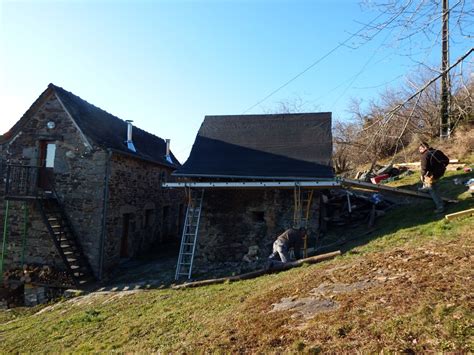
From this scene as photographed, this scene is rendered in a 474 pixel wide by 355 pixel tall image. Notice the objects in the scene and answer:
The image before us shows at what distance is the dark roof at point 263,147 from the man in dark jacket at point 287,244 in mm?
1857

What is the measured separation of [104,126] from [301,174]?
8.74 metres

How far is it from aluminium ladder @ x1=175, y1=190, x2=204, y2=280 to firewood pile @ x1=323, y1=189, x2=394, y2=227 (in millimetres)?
4230

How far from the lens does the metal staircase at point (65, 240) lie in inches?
462

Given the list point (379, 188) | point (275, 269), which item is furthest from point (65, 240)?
point (379, 188)

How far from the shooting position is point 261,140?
13.0 meters

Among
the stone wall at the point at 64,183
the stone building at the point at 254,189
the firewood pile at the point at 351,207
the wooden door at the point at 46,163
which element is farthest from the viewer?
the wooden door at the point at 46,163

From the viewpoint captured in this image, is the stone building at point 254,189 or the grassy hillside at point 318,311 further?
the stone building at point 254,189

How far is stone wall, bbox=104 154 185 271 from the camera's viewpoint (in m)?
13.3

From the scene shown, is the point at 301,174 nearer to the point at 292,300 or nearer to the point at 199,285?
the point at 199,285

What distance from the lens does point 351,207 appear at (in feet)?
41.6

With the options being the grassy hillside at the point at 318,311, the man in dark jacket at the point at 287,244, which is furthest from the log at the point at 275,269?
the grassy hillside at the point at 318,311

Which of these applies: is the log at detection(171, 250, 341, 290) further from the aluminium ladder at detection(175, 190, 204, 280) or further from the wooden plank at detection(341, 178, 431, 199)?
the wooden plank at detection(341, 178, 431, 199)

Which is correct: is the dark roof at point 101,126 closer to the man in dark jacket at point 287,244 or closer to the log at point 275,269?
the log at point 275,269

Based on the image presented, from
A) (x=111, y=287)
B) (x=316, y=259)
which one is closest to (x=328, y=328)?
(x=316, y=259)
